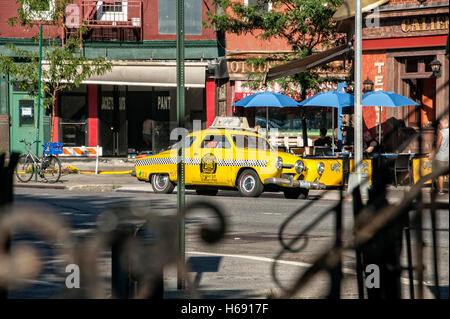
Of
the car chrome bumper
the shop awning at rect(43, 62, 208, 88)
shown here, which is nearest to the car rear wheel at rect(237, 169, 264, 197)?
the car chrome bumper

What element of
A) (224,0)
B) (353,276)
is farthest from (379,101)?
(353,276)

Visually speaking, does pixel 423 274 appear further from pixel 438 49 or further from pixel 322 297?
pixel 438 49

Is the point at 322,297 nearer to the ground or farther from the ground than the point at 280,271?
farther from the ground

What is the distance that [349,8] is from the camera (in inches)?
988

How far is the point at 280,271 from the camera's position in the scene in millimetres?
8172

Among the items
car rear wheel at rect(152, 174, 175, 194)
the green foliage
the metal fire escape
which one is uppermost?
the metal fire escape

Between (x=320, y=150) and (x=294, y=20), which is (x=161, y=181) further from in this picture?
(x=294, y=20)

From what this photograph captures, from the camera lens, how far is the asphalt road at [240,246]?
358 cm

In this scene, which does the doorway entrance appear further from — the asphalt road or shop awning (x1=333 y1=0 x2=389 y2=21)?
the asphalt road

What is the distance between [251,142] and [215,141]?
0.90 meters

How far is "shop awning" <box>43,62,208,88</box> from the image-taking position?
3097cm

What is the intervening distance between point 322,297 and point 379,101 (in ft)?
62.0

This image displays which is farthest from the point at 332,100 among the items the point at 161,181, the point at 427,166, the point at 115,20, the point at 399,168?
the point at 427,166

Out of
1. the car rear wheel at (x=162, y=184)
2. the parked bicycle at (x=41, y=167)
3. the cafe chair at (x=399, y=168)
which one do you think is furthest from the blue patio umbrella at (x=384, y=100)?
the cafe chair at (x=399, y=168)
